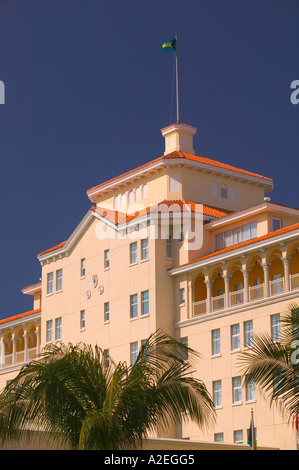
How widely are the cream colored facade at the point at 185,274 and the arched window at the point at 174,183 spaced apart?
73 millimetres

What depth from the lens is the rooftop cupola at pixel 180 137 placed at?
8319 cm

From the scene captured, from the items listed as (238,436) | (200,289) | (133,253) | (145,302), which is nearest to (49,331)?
(133,253)

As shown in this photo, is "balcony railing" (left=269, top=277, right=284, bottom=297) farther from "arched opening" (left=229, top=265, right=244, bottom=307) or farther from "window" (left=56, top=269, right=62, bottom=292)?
"window" (left=56, top=269, right=62, bottom=292)

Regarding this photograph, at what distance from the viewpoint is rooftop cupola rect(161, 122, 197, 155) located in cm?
8319

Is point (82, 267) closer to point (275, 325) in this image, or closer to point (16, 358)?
point (16, 358)

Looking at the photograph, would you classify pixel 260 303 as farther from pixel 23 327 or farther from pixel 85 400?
pixel 85 400

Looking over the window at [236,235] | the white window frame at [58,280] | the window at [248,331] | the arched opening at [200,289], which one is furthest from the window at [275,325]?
the white window frame at [58,280]

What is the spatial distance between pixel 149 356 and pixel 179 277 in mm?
38281

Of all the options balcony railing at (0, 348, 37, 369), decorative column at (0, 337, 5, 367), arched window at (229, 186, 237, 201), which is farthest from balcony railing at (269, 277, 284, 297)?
decorative column at (0, 337, 5, 367)

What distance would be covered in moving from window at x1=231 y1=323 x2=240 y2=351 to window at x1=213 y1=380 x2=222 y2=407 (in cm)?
248

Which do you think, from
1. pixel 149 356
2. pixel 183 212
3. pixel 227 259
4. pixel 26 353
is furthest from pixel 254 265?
pixel 149 356

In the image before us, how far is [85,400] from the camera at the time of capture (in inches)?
1283

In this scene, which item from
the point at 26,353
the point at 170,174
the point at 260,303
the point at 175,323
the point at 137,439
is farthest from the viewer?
the point at 26,353

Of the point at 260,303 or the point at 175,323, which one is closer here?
the point at 260,303
